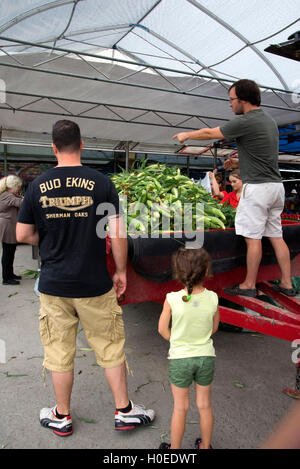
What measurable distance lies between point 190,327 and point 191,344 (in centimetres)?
11

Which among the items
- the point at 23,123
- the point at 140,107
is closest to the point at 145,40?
the point at 140,107

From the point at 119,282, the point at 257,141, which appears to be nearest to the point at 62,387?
the point at 119,282

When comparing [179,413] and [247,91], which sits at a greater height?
[247,91]

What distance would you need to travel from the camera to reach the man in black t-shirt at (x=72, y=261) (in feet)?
7.30

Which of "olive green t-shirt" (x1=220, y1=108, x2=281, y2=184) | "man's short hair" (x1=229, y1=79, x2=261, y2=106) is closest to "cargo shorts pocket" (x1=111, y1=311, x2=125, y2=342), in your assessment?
"olive green t-shirt" (x1=220, y1=108, x2=281, y2=184)

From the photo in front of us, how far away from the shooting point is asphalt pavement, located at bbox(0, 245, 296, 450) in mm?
2402

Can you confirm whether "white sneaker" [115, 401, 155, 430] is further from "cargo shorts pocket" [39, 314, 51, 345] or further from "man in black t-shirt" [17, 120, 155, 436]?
"cargo shorts pocket" [39, 314, 51, 345]

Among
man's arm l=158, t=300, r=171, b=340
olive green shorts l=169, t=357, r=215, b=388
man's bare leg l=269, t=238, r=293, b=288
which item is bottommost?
olive green shorts l=169, t=357, r=215, b=388

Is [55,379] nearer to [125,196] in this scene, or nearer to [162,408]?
[162,408]

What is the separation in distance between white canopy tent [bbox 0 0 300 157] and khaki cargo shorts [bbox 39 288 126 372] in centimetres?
557

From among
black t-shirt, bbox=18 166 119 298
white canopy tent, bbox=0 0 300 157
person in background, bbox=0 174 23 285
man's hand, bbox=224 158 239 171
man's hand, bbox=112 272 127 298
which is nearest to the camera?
black t-shirt, bbox=18 166 119 298

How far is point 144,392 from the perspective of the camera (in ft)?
9.80

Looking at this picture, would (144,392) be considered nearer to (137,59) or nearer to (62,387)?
(62,387)

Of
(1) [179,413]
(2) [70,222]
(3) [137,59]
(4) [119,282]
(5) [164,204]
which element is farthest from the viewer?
(3) [137,59]
